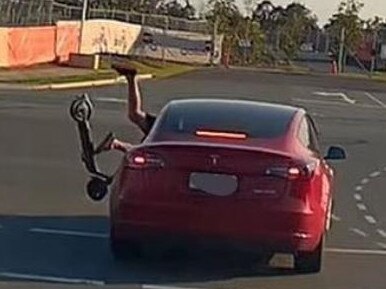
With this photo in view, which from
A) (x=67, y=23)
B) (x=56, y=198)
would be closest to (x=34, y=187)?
(x=56, y=198)

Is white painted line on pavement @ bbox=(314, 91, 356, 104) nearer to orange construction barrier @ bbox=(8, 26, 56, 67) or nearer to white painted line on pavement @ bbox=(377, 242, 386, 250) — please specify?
orange construction barrier @ bbox=(8, 26, 56, 67)

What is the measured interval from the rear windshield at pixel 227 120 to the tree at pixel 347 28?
7956 centimetres

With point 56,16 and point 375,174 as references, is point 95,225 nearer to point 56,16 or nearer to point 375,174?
point 375,174

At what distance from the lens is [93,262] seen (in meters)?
10.5

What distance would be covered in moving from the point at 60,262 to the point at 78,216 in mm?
2884

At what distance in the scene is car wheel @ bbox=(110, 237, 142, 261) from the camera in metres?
10.5

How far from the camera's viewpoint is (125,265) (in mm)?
10531

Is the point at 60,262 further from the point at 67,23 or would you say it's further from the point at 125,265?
the point at 67,23

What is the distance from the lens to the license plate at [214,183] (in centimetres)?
1007

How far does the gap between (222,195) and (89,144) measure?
294 cm

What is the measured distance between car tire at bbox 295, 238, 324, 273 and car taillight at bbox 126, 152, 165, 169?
1303mm

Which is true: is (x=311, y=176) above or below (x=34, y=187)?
above

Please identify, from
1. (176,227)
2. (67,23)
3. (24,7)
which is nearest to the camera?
(176,227)

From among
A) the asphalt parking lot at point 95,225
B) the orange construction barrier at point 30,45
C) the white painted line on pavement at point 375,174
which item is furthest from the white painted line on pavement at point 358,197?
the orange construction barrier at point 30,45
